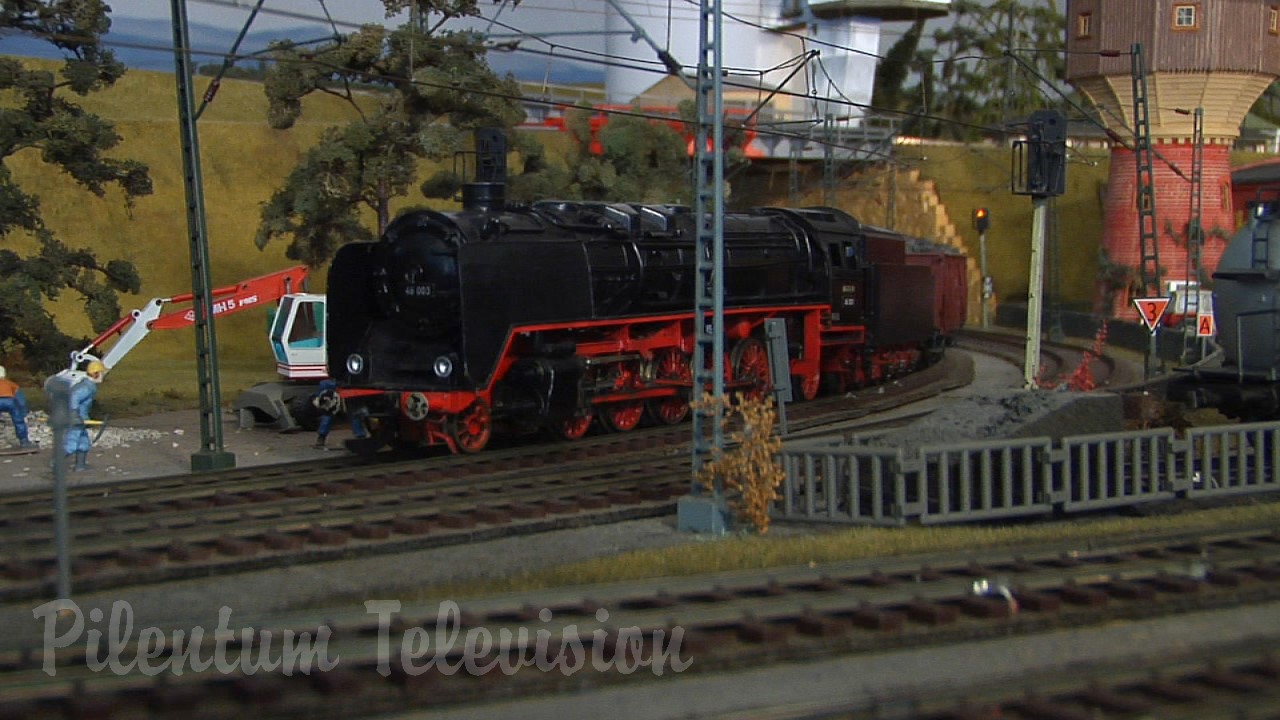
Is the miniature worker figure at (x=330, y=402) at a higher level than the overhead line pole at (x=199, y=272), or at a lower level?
lower

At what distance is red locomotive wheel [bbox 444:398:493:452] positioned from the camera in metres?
17.1

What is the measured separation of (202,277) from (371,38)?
9.73 meters

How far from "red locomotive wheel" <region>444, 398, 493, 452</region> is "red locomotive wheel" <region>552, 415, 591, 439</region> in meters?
1.31

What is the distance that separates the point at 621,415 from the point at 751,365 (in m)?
3.11

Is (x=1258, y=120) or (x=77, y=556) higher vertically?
(x=1258, y=120)

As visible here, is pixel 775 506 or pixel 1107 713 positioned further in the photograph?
pixel 775 506

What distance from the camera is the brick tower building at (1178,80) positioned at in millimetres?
38812

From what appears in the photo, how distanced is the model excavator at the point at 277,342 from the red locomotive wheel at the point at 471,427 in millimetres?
3468

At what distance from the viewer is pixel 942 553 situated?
1146 cm

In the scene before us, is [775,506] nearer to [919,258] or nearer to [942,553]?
[942,553]

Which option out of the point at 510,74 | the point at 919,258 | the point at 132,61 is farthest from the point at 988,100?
the point at 132,61

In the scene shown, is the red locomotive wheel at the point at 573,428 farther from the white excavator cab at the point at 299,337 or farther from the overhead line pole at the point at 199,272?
the white excavator cab at the point at 299,337

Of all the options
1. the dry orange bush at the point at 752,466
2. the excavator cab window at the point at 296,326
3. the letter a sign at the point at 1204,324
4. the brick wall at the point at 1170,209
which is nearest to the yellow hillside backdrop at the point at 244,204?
the brick wall at the point at 1170,209

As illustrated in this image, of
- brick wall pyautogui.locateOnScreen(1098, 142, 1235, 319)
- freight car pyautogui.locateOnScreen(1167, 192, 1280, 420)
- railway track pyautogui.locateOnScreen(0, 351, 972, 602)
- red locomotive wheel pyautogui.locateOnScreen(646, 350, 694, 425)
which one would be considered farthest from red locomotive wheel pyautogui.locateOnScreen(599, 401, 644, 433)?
brick wall pyautogui.locateOnScreen(1098, 142, 1235, 319)
